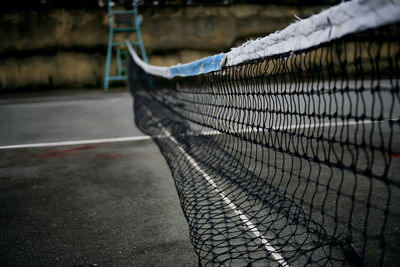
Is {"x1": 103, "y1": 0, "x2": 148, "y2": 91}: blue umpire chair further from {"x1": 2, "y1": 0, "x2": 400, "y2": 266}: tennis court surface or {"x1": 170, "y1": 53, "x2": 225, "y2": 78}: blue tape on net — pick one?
{"x1": 2, "y1": 0, "x2": 400, "y2": 266}: tennis court surface

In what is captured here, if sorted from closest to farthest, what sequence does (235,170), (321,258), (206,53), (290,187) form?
(321,258), (290,187), (235,170), (206,53)

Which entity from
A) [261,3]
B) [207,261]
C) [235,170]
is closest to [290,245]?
[207,261]

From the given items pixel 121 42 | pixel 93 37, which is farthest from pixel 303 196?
pixel 93 37

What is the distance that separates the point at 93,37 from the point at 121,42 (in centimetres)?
120

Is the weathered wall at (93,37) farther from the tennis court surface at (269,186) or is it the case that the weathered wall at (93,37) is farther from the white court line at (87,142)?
the tennis court surface at (269,186)

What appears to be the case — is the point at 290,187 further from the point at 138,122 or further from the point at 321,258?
the point at 138,122

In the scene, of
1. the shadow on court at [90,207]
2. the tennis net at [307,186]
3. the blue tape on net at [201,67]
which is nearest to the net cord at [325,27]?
the tennis net at [307,186]

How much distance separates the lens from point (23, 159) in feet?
13.8

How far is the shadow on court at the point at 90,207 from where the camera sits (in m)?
2.01

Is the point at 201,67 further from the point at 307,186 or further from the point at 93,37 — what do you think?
the point at 93,37

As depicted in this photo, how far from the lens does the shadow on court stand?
201 cm

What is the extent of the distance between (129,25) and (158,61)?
1.83 metres

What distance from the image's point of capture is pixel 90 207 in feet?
8.87

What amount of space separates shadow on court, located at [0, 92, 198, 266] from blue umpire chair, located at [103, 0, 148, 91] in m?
7.46
